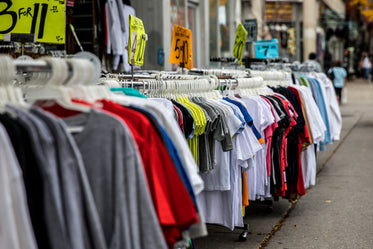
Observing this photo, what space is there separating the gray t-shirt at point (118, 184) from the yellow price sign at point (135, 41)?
2.03 m

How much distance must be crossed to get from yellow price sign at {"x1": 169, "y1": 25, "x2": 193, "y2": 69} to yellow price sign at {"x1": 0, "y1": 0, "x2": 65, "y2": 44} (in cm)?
108

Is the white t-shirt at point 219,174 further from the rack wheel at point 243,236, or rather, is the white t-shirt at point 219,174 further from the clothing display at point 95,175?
the clothing display at point 95,175

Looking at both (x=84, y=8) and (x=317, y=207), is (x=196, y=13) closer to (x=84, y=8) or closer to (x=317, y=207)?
(x=84, y=8)

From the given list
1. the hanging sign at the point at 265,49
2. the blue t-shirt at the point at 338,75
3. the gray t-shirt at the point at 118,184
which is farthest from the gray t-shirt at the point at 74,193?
the blue t-shirt at the point at 338,75

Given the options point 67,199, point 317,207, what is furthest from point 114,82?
point 317,207

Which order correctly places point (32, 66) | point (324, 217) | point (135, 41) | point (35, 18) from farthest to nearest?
point (324, 217) → point (35, 18) → point (135, 41) → point (32, 66)

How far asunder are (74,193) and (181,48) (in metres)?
3.42

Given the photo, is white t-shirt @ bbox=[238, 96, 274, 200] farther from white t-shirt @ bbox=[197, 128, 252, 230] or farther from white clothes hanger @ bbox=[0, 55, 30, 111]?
white clothes hanger @ bbox=[0, 55, 30, 111]

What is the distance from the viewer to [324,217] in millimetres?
6402

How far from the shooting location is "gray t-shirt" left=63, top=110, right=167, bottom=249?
96.6 inches

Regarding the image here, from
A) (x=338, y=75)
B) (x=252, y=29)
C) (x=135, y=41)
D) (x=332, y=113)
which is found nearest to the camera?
(x=135, y=41)

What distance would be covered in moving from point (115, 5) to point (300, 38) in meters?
22.6

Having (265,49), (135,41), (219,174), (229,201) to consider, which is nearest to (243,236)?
(229,201)

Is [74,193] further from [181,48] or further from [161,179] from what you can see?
[181,48]
